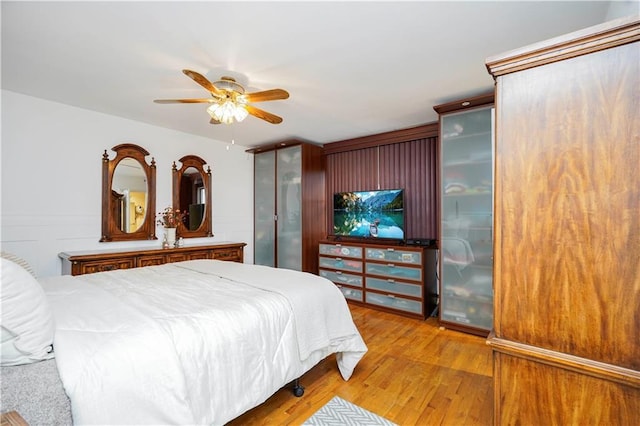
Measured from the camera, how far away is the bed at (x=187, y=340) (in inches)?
44.0

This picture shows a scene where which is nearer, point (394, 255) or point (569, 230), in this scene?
point (569, 230)

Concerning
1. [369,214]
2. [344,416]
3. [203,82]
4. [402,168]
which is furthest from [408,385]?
[402,168]

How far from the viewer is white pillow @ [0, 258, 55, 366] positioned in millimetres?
1036

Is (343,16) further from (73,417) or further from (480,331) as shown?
(480,331)

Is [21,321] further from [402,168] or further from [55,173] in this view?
[402,168]

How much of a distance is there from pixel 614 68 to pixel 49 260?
4.65m

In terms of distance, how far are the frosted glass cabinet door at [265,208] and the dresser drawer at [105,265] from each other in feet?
7.08

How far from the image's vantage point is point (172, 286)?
6.86 feet

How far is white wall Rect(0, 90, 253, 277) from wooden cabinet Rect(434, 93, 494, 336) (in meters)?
3.76

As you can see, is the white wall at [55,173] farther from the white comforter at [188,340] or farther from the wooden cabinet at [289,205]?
the wooden cabinet at [289,205]

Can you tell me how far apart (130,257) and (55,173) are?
1225 mm

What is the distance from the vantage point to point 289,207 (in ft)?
16.0

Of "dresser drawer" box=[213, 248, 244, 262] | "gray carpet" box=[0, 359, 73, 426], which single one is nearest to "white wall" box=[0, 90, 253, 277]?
"dresser drawer" box=[213, 248, 244, 262]

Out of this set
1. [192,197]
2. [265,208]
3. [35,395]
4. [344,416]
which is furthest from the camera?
[265,208]
